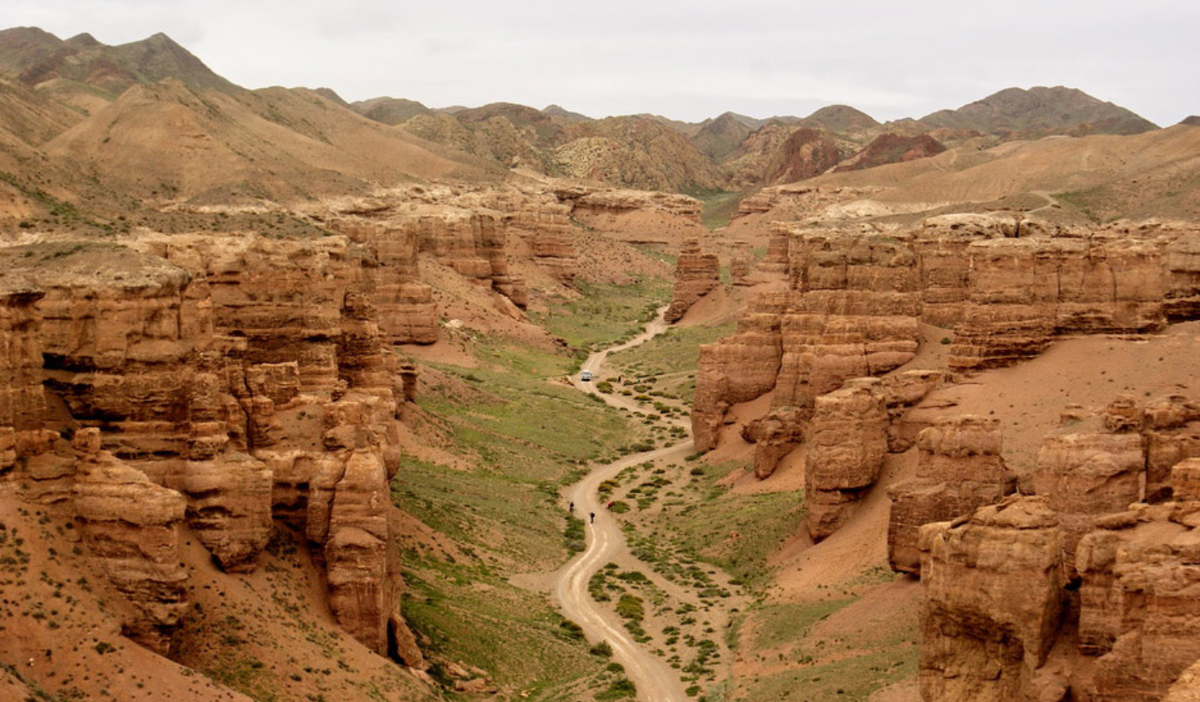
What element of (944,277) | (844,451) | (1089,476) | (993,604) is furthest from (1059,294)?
(993,604)

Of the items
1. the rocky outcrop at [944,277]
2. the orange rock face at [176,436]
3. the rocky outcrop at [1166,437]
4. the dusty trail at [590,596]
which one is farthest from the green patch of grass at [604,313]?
the rocky outcrop at [1166,437]

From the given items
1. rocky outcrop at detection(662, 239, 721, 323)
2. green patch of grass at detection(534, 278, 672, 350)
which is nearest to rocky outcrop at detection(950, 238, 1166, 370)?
green patch of grass at detection(534, 278, 672, 350)

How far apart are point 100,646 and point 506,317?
8377 cm

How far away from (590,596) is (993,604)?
25.5 metres

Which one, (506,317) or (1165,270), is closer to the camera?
(1165,270)

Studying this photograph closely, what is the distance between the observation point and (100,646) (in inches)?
1169

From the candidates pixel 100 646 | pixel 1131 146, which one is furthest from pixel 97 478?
pixel 1131 146

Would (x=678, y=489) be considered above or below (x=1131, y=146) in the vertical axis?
below

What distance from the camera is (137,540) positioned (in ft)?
103

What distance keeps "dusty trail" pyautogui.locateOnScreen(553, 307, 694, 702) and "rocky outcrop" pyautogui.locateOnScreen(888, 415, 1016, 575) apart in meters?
7.91

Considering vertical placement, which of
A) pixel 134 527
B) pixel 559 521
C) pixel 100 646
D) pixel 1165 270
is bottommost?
pixel 559 521

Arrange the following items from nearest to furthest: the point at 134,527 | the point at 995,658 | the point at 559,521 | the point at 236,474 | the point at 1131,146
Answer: the point at 995,658, the point at 134,527, the point at 236,474, the point at 559,521, the point at 1131,146

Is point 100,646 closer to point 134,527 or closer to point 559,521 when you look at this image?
point 134,527

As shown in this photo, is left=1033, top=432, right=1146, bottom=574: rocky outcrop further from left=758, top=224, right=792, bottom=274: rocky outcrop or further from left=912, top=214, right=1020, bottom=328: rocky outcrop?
left=758, top=224, right=792, bottom=274: rocky outcrop
